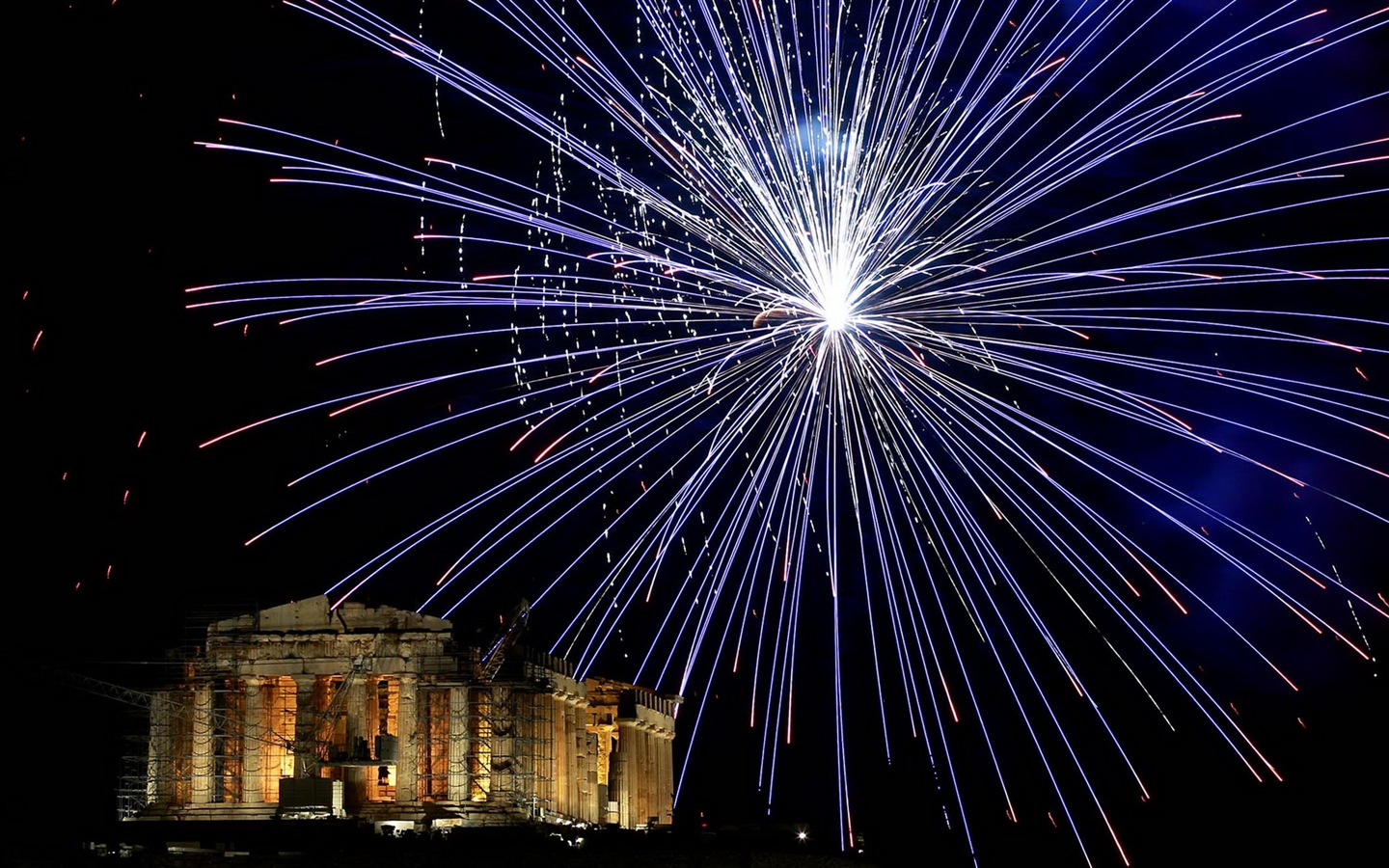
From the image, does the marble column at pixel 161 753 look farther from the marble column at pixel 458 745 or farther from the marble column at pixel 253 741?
the marble column at pixel 458 745

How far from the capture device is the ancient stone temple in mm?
70375

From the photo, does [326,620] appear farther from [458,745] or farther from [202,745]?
[458,745]

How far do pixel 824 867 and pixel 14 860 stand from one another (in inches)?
1059

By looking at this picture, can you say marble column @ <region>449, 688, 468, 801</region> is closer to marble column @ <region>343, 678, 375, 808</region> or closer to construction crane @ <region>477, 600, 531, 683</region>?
construction crane @ <region>477, 600, 531, 683</region>

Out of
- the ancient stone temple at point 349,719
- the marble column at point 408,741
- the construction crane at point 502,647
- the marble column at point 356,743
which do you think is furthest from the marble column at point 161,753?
the construction crane at point 502,647

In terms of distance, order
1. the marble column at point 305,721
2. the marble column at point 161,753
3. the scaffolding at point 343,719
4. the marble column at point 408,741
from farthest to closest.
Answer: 1. the marble column at point 161,753
2. the scaffolding at point 343,719
3. the marble column at point 408,741
4. the marble column at point 305,721

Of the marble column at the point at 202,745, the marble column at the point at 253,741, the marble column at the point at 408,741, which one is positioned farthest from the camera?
the marble column at the point at 202,745

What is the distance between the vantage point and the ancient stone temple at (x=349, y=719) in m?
70.4

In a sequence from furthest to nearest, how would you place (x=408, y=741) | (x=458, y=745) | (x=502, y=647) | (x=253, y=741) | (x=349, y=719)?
(x=502, y=647)
(x=253, y=741)
(x=349, y=719)
(x=458, y=745)
(x=408, y=741)

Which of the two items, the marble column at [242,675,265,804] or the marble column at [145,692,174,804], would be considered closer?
the marble column at [242,675,265,804]

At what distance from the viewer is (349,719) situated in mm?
71125

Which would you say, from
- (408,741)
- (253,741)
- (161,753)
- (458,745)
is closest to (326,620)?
(253,741)

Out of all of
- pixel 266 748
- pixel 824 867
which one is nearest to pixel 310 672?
pixel 266 748

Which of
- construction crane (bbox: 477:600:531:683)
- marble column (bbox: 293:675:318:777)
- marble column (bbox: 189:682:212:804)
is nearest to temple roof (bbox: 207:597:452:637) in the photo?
construction crane (bbox: 477:600:531:683)
